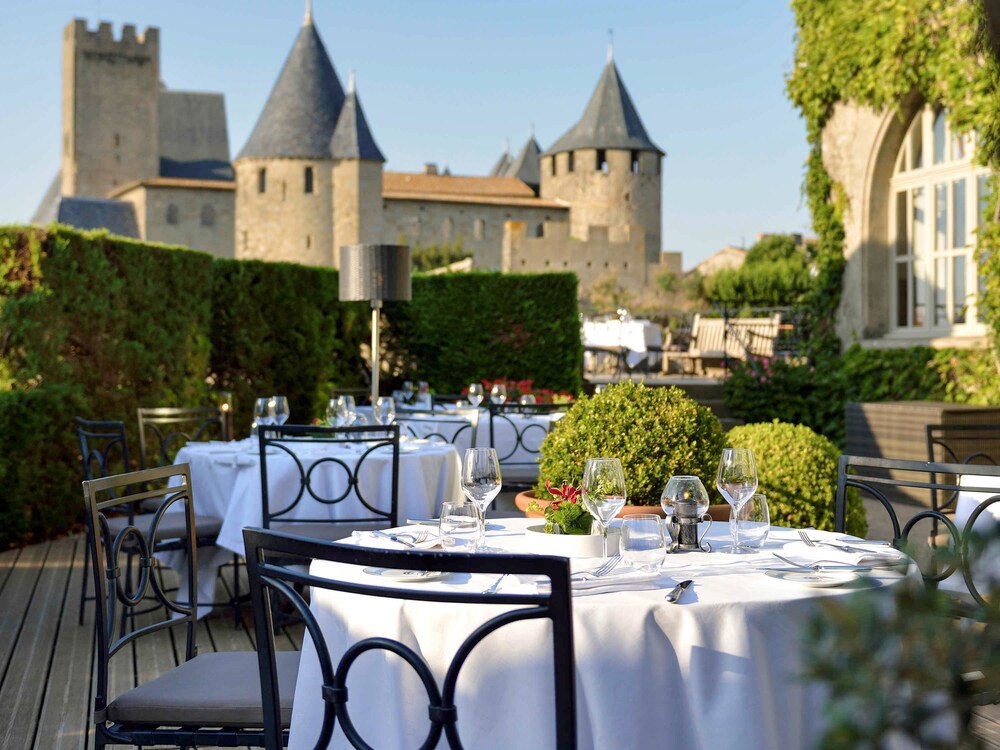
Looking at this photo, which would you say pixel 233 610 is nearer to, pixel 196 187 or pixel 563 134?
pixel 196 187

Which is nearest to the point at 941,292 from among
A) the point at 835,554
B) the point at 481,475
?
the point at 835,554

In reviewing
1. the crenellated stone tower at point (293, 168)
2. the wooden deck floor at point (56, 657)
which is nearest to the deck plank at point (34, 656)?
the wooden deck floor at point (56, 657)

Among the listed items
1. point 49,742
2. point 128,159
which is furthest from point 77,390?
point 128,159

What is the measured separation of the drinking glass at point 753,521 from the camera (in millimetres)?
2396

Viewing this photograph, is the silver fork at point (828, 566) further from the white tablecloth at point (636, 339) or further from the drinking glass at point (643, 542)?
the white tablecloth at point (636, 339)

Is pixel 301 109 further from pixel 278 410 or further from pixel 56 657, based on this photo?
pixel 56 657

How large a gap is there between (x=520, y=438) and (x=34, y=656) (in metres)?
3.22

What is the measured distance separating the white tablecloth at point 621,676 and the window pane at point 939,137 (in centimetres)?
771

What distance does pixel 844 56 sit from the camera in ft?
30.0

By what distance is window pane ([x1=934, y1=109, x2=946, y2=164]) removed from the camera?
8.54 metres

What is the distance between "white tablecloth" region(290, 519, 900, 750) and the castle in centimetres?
3941

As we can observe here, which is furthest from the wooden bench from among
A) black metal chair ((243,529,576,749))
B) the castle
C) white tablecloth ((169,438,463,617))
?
the castle

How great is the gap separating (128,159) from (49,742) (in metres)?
55.3

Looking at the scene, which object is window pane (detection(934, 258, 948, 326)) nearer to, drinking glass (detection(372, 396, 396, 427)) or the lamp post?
the lamp post
